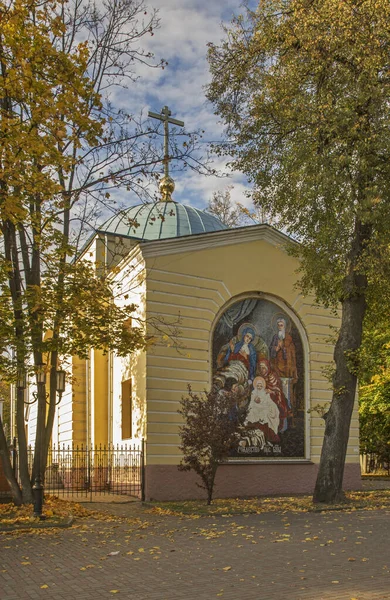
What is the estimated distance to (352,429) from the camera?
71.2 ft

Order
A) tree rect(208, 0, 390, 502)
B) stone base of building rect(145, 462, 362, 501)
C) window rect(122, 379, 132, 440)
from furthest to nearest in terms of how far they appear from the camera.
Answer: window rect(122, 379, 132, 440) < stone base of building rect(145, 462, 362, 501) < tree rect(208, 0, 390, 502)

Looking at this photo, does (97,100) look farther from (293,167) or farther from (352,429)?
(352,429)

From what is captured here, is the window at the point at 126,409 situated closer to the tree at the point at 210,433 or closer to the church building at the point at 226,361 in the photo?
the church building at the point at 226,361

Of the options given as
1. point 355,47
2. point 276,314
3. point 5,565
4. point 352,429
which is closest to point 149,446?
point 276,314

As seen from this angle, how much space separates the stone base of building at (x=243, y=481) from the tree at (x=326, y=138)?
337 cm

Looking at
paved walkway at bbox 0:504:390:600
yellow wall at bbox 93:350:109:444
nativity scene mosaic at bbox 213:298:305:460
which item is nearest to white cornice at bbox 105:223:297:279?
nativity scene mosaic at bbox 213:298:305:460

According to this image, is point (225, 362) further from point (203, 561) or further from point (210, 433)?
point (203, 561)

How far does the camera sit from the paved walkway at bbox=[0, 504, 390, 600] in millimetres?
6934

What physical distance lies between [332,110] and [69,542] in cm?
1046

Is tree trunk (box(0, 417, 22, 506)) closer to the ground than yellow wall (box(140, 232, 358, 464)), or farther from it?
closer to the ground

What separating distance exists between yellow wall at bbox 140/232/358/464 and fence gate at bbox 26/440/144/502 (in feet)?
2.91

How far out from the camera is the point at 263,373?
19719mm

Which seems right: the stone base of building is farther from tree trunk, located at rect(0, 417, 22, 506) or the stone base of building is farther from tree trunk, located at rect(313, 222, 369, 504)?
tree trunk, located at rect(0, 417, 22, 506)

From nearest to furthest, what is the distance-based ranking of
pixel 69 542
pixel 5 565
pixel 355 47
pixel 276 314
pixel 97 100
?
1. pixel 5 565
2. pixel 69 542
3. pixel 97 100
4. pixel 355 47
5. pixel 276 314
